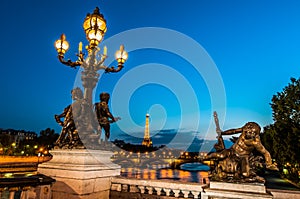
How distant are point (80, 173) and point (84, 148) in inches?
30.5

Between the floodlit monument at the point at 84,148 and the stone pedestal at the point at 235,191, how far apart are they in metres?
2.73

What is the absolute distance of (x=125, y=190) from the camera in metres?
6.30

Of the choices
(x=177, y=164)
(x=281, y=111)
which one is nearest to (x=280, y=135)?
(x=281, y=111)

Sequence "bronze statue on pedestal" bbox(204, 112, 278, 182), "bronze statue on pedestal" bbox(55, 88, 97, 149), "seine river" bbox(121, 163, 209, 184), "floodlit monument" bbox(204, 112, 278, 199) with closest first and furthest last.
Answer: "floodlit monument" bbox(204, 112, 278, 199)
"bronze statue on pedestal" bbox(204, 112, 278, 182)
"bronze statue on pedestal" bbox(55, 88, 97, 149)
"seine river" bbox(121, 163, 209, 184)

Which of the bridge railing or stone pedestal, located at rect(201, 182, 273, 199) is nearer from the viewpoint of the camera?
stone pedestal, located at rect(201, 182, 273, 199)

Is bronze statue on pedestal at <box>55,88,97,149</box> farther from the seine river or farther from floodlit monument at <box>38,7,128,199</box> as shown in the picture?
the seine river

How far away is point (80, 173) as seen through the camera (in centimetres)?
564

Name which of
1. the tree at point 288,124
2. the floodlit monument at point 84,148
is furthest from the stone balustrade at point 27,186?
the tree at point 288,124

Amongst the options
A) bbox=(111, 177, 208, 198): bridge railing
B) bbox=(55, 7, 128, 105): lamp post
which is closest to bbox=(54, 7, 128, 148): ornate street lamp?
bbox=(55, 7, 128, 105): lamp post

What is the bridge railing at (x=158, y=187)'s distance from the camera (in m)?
5.55

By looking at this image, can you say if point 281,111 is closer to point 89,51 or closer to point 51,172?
point 89,51

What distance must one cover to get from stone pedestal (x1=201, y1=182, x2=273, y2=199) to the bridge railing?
1.09 feet

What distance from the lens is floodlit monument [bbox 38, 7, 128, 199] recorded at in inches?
227

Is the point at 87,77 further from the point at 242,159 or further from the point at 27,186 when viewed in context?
the point at 242,159
